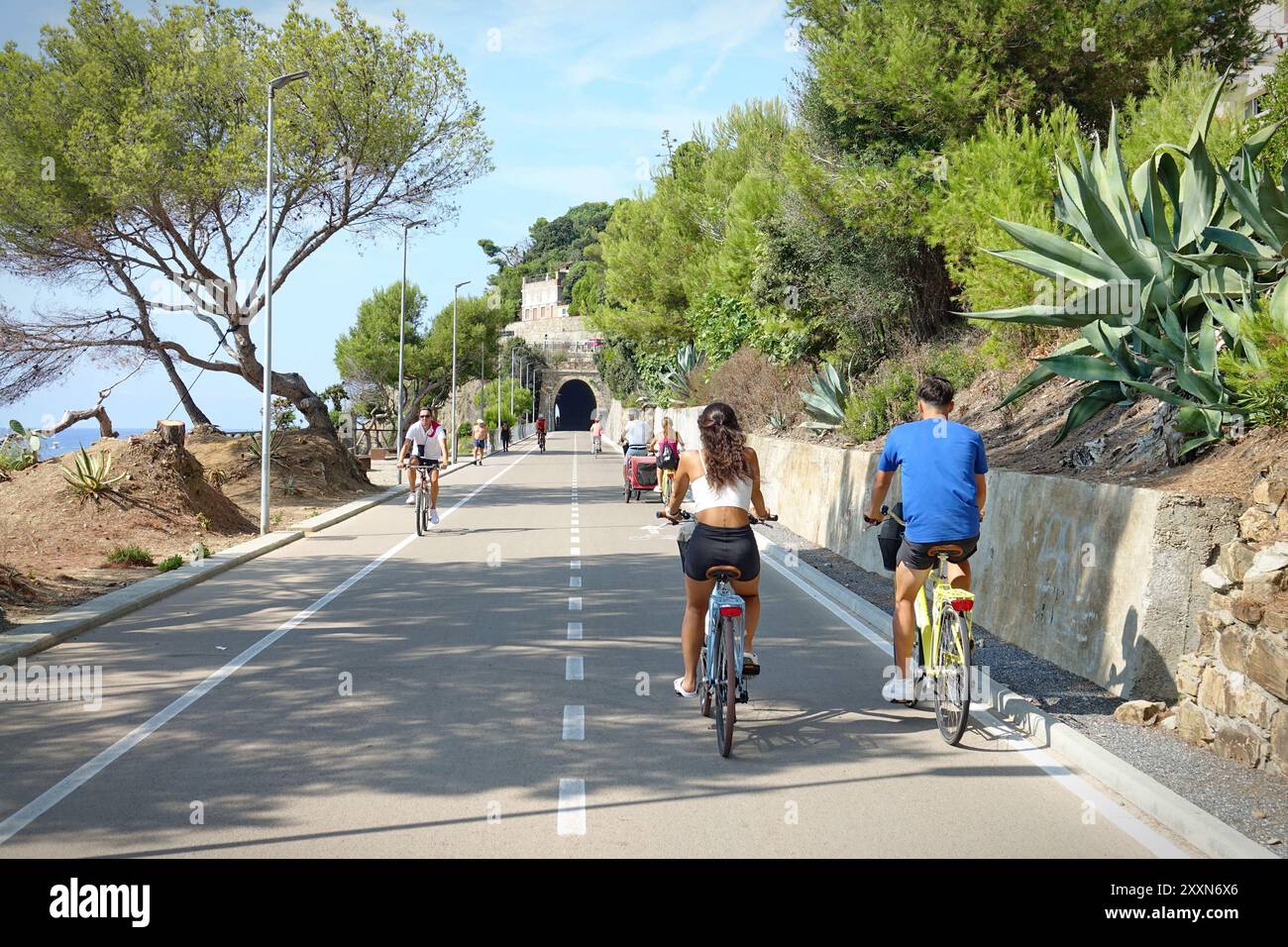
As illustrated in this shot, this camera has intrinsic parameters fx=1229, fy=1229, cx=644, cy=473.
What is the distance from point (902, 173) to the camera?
22516mm

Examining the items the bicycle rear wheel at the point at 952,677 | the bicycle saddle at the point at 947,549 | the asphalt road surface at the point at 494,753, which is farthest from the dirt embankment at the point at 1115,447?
the asphalt road surface at the point at 494,753

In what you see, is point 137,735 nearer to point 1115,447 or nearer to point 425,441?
point 1115,447

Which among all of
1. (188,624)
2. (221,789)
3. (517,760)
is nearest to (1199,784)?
(517,760)

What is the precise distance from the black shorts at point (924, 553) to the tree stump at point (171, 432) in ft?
53.6

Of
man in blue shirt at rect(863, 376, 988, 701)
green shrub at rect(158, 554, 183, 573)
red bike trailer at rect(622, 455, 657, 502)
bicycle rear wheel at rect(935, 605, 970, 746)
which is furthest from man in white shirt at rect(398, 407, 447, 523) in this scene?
bicycle rear wheel at rect(935, 605, 970, 746)

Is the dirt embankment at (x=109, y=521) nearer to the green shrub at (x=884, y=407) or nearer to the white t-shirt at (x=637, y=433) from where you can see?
the white t-shirt at (x=637, y=433)

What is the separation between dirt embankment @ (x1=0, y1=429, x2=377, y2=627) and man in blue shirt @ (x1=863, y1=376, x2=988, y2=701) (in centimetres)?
773

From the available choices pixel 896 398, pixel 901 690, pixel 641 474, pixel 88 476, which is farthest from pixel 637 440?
pixel 901 690

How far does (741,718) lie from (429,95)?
26435 mm

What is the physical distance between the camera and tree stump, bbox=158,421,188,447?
20.6 metres

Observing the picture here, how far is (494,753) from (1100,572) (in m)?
4.14

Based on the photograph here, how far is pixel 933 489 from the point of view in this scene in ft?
23.5

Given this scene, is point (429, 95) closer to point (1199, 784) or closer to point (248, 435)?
point (248, 435)

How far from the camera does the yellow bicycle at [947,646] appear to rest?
6695mm
